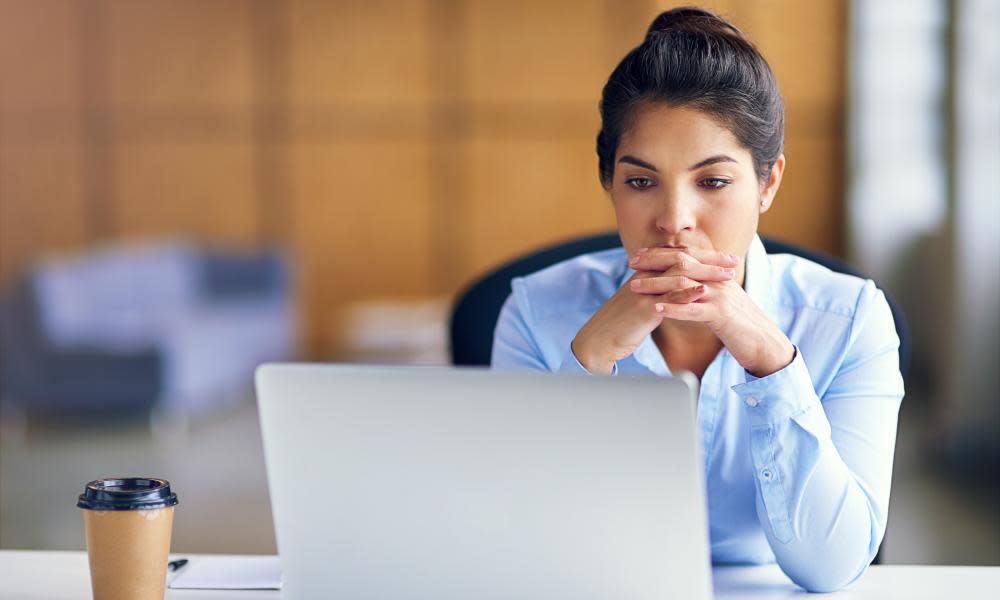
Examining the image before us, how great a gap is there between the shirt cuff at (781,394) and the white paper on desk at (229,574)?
0.56 meters

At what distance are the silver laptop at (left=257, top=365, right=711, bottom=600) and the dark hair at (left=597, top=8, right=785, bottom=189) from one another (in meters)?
0.64

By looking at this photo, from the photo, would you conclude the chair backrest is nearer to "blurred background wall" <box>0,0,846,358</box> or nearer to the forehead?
the forehead

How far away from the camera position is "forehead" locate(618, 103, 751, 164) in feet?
4.61

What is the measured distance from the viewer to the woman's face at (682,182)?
4.59ft

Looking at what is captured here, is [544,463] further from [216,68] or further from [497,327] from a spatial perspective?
[216,68]

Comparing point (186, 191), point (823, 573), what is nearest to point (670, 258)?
point (823, 573)

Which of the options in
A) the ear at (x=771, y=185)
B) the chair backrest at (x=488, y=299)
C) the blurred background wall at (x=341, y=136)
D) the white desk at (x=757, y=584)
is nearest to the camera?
the white desk at (x=757, y=584)

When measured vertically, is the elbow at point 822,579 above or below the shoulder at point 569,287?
below

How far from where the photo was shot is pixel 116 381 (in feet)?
18.7

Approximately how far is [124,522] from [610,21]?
7472 mm

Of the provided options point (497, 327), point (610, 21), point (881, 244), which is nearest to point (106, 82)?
point (610, 21)

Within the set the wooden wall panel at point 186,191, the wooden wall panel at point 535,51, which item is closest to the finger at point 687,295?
the wooden wall panel at point 535,51

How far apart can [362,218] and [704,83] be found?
701 centimetres

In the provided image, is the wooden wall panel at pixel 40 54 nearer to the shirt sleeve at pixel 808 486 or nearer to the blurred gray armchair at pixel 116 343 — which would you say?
the blurred gray armchair at pixel 116 343
